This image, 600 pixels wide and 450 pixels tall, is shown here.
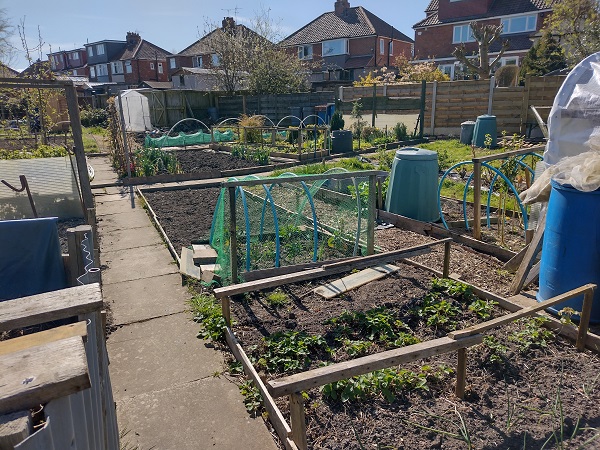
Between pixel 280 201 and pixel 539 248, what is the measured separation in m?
3.90

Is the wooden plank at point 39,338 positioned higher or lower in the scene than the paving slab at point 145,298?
higher

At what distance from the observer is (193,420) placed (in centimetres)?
301

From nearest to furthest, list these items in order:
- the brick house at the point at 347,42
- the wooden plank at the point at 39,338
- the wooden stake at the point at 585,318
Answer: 1. the wooden plank at the point at 39,338
2. the wooden stake at the point at 585,318
3. the brick house at the point at 347,42

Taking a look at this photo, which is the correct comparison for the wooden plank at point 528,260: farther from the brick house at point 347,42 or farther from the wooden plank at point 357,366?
the brick house at point 347,42

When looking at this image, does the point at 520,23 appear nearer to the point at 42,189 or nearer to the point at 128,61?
the point at 42,189

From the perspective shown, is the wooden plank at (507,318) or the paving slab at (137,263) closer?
the wooden plank at (507,318)

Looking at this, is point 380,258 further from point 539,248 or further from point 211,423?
point 211,423

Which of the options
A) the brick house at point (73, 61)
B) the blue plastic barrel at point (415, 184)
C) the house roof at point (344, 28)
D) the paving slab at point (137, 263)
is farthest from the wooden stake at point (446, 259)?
the brick house at point (73, 61)

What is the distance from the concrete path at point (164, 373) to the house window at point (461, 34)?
37.0 meters

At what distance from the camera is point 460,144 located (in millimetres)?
15539

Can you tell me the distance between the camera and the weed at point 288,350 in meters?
3.43

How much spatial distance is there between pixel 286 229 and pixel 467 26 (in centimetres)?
3638

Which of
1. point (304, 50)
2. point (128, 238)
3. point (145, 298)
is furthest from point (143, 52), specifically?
point (145, 298)

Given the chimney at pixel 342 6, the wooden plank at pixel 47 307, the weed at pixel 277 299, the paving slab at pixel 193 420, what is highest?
the chimney at pixel 342 6
